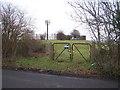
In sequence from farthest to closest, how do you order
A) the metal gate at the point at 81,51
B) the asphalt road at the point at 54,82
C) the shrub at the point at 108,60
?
the metal gate at the point at 81,51
the shrub at the point at 108,60
the asphalt road at the point at 54,82

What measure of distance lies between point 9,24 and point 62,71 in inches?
271

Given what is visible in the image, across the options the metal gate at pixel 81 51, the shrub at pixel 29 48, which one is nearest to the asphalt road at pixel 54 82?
the metal gate at pixel 81 51

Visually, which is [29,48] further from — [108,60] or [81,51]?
[108,60]

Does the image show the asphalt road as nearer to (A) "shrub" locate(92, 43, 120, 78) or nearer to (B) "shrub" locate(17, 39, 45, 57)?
(A) "shrub" locate(92, 43, 120, 78)

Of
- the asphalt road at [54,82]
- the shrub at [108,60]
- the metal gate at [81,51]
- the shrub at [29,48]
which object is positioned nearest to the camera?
the asphalt road at [54,82]

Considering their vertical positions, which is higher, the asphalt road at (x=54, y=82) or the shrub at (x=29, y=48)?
the shrub at (x=29, y=48)

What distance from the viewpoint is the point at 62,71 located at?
34.2 feet

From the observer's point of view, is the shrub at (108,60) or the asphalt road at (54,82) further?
the shrub at (108,60)

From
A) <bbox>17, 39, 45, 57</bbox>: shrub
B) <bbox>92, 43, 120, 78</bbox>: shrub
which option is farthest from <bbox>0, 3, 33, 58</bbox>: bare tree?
<bbox>92, 43, 120, 78</bbox>: shrub

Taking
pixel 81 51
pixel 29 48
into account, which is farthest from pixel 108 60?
pixel 29 48

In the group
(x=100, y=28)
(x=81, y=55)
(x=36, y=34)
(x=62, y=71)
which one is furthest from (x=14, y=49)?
(x=100, y=28)

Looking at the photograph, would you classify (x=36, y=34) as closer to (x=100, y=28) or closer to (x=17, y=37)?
(x=17, y=37)

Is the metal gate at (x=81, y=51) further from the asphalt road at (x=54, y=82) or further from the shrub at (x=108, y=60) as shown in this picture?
the asphalt road at (x=54, y=82)

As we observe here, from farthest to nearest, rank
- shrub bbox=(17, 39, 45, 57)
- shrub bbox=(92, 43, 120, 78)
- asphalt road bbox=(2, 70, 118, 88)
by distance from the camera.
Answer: shrub bbox=(17, 39, 45, 57), shrub bbox=(92, 43, 120, 78), asphalt road bbox=(2, 70, 118, 88)
